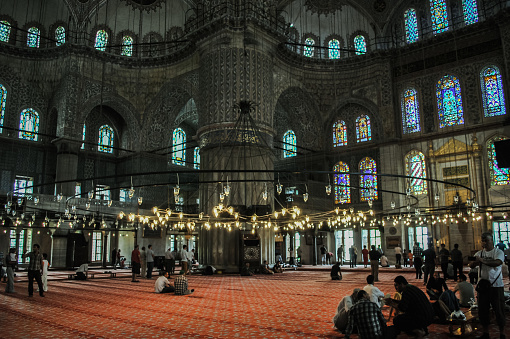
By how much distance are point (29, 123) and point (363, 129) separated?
15865 mm

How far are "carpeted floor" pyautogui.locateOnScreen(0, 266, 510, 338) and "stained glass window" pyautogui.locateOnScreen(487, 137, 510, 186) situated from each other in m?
11.0

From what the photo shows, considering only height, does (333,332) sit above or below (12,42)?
below

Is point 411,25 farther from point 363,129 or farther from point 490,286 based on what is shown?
point 490,286

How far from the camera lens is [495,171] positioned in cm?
1770

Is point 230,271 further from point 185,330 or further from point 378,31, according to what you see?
point 378,31

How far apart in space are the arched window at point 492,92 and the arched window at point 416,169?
3.20 meters

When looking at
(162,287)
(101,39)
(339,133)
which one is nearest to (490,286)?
(162,287)

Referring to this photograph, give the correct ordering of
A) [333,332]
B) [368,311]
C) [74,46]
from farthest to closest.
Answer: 1. [74,46]
2. [333,332]
3. [368,311]

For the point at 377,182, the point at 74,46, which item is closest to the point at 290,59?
the point at 377,182

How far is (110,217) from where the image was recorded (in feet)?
60.5

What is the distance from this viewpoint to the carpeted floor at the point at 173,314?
16.3 feet

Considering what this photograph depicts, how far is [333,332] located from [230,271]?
A: 1140 cm

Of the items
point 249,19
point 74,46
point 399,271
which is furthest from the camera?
point 74,46

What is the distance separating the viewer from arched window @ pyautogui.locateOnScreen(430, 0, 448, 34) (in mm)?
19656
